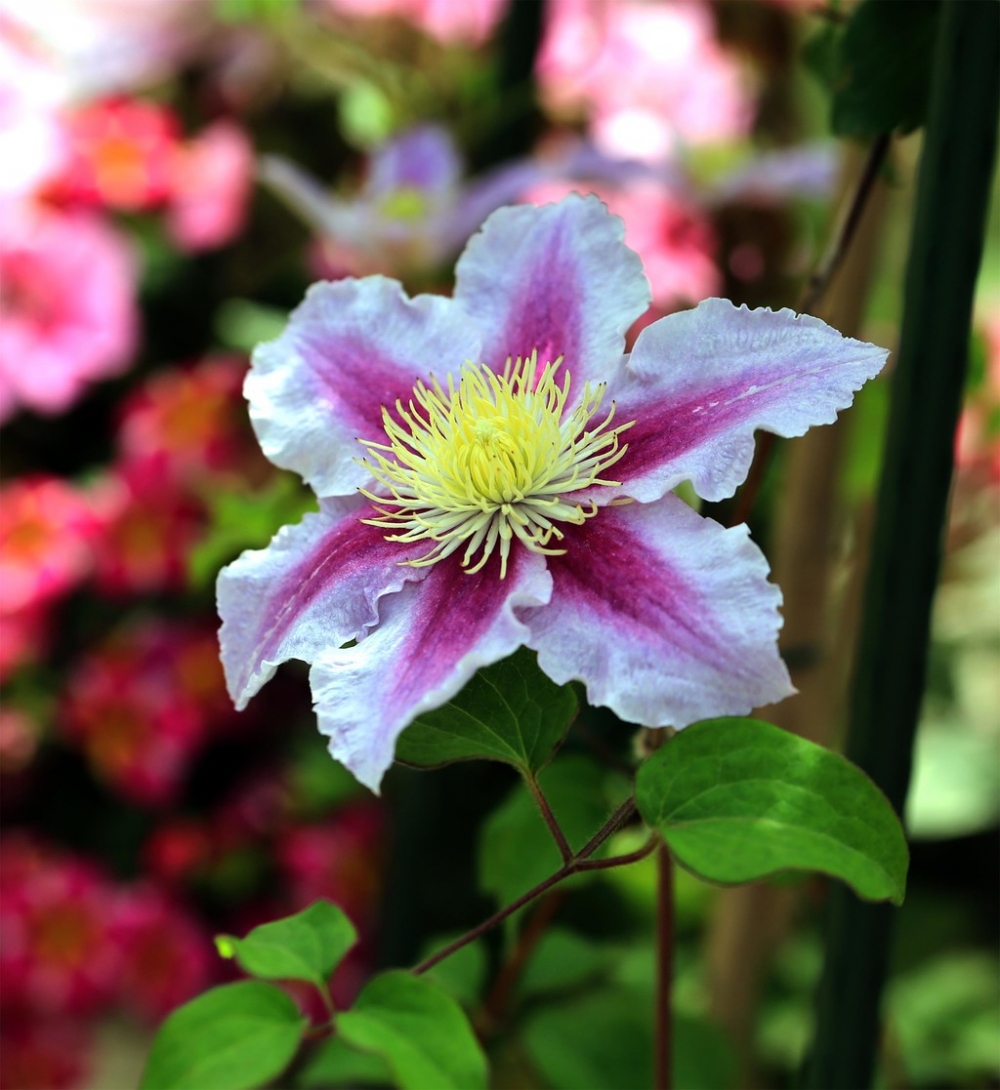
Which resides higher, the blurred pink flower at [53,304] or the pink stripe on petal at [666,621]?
the pink stripe on petal at [666,621]

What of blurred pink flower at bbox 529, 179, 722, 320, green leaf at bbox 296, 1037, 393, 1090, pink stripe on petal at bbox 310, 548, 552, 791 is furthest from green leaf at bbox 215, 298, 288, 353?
pink stripe on petal at bbox 310, 548, 552, 791

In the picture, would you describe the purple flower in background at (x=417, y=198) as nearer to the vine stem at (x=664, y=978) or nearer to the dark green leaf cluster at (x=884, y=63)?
the dark green leaf cluster at (x=884, y=63)

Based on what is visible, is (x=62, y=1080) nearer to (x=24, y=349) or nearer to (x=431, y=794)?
(x=431, y=794)

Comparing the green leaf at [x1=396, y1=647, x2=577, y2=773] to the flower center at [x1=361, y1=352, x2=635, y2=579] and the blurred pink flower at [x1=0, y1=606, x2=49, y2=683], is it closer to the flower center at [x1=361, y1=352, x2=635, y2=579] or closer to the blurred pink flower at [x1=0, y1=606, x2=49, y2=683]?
the flower center at [x1=361, y1=352, x2=635, y2=579]

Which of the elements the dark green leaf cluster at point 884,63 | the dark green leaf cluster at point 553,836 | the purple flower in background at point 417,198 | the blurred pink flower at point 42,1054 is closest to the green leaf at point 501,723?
the dark green leaf cluster at point 553,836

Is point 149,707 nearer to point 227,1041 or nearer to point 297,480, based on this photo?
point 297,480
